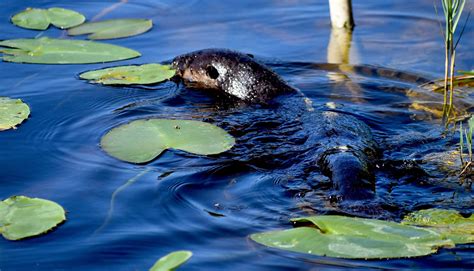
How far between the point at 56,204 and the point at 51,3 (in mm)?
3978

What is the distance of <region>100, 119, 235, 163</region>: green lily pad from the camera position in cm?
507

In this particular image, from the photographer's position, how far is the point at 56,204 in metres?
4.41

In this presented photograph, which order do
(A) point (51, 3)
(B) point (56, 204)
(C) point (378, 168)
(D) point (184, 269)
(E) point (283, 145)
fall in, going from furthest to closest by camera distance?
1. (A) point (51, 3)
2. (E) point (283, 145)
3. (C) point (378, 168)
4. (B) point (56, 204)
5. (D) point (184, 269)

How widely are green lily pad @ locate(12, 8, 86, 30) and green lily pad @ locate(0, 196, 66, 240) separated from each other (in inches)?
126

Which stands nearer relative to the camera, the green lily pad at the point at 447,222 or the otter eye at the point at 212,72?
the green lily pad at the point at 447,222

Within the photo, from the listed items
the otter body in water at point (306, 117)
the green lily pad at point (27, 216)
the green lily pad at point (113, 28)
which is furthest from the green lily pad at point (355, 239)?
the green lily pad at point (113, 28)

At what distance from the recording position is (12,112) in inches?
225

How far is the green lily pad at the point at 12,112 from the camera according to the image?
5.55m

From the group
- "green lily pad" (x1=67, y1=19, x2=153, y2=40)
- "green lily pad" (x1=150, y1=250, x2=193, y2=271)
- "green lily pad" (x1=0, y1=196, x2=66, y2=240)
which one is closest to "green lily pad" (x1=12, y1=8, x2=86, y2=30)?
"green lily pad" (x1=67, y1=19, x2=153, y2=40)

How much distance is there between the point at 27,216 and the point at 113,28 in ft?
11.0

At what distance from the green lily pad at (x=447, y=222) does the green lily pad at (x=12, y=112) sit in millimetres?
2558

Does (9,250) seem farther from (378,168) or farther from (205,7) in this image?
(205,7)

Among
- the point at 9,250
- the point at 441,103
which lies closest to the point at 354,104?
the point at 441,103

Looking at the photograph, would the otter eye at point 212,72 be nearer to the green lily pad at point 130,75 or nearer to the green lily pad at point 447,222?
the green lily pad at point 130,75
